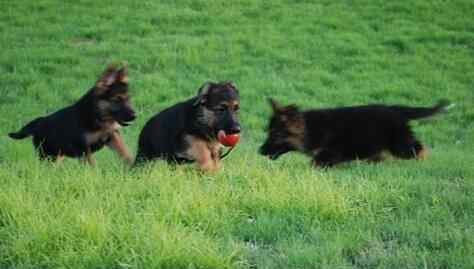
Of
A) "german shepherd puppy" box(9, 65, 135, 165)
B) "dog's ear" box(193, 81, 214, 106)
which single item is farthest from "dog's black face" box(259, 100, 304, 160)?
"german shepherd puppy" box(9, 65, 135, 165)

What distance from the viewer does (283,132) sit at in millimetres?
10180

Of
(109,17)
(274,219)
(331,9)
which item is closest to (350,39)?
(331,9)

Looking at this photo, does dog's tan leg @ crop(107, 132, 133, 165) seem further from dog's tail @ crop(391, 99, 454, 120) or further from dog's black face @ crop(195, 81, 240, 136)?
dog's tail @ crop(391, 99, 454, 120)

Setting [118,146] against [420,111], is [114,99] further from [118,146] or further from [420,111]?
[420,111]

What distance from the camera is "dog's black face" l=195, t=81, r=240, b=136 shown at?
8.33 meters

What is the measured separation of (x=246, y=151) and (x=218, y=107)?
2955 millimetres

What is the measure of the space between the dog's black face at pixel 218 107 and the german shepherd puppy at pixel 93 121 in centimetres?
116

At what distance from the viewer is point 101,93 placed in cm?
923

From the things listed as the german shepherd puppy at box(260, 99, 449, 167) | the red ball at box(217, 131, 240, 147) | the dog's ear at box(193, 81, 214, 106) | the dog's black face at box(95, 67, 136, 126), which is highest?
the dog's ear at box(193, 81, 214, 106)

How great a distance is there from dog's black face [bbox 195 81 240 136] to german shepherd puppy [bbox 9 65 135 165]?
116 centimetres

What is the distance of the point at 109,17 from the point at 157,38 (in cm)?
236

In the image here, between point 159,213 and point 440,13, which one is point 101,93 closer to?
point 159,213

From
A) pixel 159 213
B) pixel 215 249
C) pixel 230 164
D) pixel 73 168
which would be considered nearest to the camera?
pixel 215 249

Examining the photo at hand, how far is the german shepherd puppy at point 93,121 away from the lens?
30.2ft
